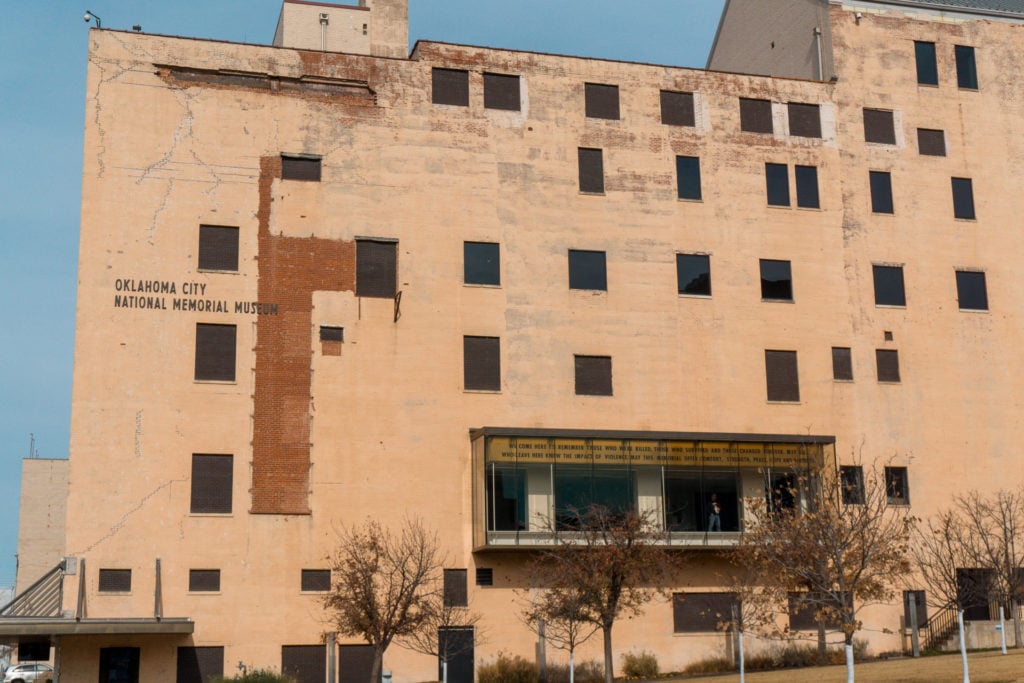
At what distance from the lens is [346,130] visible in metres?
47.2

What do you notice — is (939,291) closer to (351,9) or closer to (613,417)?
(613,417)

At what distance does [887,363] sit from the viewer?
165 feet

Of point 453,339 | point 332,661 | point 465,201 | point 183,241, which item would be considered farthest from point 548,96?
point 332,661

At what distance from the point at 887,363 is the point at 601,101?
48.9ft

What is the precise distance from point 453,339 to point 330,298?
180 inches

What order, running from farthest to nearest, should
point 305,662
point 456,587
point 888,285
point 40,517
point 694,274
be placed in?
1. point 40,517
2. point 888,285
3. point 694,274
4. point 456,587
5. point 305,662

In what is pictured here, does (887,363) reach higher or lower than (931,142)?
lower

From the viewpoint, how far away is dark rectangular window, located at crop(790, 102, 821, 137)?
5175 centimetres

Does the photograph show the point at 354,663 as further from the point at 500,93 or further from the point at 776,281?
the point at 500,93

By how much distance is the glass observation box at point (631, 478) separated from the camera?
44.2 meters

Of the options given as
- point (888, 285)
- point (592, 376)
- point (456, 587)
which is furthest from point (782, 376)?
point (456, 587)

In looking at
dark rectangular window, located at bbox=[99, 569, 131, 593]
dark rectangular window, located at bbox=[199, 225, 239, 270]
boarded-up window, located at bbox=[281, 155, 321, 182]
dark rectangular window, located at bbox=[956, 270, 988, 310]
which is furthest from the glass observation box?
dark rectangular window, located at bbox=[99, 569, 131, 593]

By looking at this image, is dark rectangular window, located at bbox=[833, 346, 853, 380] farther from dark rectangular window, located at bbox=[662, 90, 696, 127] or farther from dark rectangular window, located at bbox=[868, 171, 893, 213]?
dark rectangular window, located at bbox=[662, 90, 696, 127]

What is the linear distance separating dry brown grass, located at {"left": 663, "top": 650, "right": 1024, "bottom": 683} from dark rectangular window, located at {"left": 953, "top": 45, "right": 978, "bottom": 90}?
23994 mm
